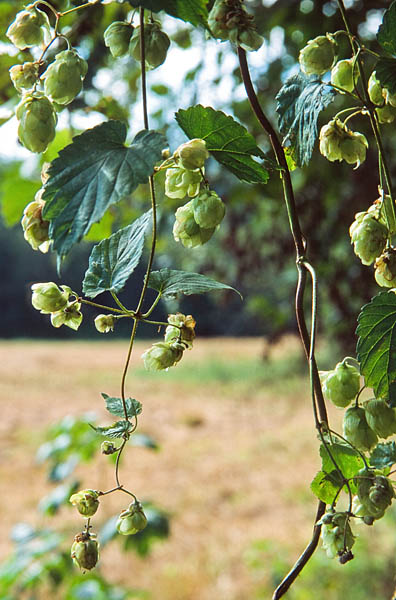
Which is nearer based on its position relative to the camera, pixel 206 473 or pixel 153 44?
pixel 153 44

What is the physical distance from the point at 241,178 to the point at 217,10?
0.06 metres

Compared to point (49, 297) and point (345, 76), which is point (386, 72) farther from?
point (49, 297)

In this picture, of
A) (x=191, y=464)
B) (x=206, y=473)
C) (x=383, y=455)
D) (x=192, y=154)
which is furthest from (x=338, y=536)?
(x=191, y=464)

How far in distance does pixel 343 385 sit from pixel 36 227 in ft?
0.46

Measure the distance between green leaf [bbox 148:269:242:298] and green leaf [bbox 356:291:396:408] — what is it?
60 millimetres

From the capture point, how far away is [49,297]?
23 centimetres

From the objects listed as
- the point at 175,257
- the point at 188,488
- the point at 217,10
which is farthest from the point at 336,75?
the point at 175,257

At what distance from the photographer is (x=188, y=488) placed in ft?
10.6

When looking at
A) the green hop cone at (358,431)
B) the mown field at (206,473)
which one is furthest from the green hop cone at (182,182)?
the mown field at (206,473)

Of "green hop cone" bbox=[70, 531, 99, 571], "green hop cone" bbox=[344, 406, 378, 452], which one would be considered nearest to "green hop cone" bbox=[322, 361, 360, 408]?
"green hop cone" bbox=[344, 406, 378, 452]

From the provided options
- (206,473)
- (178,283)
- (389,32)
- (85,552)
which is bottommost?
(206,473)

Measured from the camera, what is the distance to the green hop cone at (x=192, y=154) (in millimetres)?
198

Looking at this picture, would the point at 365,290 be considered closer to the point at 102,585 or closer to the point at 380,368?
the point at 102,585

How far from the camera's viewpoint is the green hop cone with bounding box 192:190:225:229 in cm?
22
